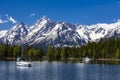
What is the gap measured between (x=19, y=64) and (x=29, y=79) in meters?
80.6

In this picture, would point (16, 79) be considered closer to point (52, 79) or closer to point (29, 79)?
point (29, 79)

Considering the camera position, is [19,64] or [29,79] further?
[19,64]

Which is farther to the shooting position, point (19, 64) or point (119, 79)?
point (19, 64)

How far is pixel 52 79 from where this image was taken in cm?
10156

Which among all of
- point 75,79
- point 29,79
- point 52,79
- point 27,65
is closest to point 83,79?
point 75,79

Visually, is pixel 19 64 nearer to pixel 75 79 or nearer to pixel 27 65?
pixel 27 65

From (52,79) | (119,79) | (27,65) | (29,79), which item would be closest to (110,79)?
(119,79)

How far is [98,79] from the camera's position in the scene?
103 meters

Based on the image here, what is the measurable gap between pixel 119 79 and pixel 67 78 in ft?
49.7

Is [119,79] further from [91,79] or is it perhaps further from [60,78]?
[60,78]

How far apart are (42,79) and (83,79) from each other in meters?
11.9

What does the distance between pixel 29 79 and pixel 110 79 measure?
23.3 meters

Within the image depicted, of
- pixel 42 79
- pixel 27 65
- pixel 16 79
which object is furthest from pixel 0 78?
pixel 27 65

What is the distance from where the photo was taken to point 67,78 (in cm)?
10588
